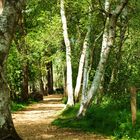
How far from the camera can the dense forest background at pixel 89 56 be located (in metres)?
14.7

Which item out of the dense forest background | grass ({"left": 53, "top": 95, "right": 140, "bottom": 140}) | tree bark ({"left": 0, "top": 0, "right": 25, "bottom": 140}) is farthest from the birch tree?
tree bark ({"left": 0, "top": 0, "right": 25, "bottom": 140})

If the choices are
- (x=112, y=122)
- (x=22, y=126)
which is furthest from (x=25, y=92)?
(x=112, y=122)

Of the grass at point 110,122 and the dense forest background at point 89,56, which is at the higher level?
the dense forest background at point 89,56

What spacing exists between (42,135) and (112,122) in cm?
235

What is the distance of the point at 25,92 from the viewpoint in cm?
3206

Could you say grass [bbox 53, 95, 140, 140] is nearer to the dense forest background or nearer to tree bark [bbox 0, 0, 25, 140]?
the dense forest background

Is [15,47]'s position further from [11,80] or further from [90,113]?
[90,113]

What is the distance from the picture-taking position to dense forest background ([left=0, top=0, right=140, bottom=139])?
48.2 feet

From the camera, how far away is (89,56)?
87.6 ft

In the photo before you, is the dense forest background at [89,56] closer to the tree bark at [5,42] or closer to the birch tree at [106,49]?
the birch tree at [106,49]

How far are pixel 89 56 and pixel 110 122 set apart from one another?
43.3 feet

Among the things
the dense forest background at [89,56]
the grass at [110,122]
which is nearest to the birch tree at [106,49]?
the dense forest background at [89,56]

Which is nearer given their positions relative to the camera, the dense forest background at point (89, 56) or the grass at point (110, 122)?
the grass at point (110, 122)

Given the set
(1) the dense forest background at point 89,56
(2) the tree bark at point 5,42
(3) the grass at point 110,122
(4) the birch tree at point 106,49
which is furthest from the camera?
(4) the birch tree at point 106,49
